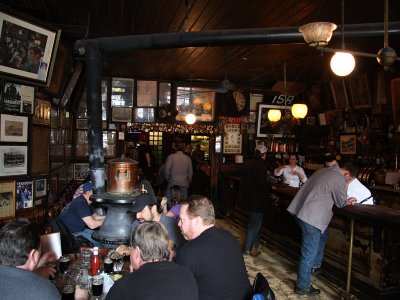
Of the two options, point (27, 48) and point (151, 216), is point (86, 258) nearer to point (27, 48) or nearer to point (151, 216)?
point (151, 216)

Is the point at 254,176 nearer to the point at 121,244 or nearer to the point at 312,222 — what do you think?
the point at 312,222

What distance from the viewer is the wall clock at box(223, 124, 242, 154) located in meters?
10.9

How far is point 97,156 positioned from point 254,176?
2.97 metres

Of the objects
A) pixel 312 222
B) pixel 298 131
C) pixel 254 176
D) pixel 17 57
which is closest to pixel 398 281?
pixel 312 222

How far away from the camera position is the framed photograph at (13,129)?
4656 mm

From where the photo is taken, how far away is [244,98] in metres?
10.9

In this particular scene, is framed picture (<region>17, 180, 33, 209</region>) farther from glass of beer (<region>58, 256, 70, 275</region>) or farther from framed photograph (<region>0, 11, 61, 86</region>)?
glass of beer (<region>58, 256, 70, 275</region>)

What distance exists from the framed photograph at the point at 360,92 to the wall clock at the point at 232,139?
3.43 m

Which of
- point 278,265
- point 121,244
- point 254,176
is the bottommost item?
point 278,265

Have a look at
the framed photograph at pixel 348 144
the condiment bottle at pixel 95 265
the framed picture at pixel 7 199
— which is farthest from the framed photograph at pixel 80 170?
the condiment bottle at pixel 95 265

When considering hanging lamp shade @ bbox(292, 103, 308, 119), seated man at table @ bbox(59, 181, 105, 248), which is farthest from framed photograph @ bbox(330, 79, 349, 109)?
seated man at table @ bbox(59, 181, 105, 248)

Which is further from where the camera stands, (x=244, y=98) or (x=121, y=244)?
(x=244, y=98)

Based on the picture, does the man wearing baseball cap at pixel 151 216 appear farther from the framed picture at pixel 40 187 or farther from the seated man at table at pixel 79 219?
the framed picture at pixel 40 187

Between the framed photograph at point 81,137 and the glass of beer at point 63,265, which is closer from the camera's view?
the glass of beer at point 63,265
